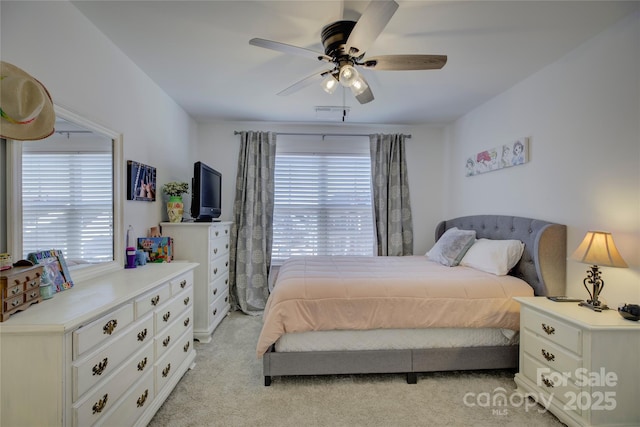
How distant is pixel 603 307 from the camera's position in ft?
6.05

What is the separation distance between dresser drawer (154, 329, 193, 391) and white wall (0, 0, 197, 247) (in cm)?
104

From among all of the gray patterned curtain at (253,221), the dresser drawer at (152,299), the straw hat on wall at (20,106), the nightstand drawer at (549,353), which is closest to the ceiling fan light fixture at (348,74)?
the straw hat on wall at (20,106)

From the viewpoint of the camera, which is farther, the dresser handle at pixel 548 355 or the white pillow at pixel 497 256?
the white pillow at pixel 497 256

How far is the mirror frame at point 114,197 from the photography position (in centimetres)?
140

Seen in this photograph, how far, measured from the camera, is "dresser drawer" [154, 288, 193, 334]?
6.00 feet

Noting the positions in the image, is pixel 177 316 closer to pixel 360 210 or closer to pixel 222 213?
pixel 222 213

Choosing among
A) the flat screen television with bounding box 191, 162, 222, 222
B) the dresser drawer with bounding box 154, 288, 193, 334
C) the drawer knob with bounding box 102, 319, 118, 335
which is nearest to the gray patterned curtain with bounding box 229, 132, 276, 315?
the flat screen television with bounding box 191, 162, 222, 222

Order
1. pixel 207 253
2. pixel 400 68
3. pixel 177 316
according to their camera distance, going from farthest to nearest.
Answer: pixel 207 253 → pixel 177 316 → pixel 400 68

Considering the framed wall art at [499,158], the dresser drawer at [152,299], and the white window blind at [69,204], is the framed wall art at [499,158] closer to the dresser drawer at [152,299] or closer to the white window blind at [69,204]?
the dresser drawer at [152,299]

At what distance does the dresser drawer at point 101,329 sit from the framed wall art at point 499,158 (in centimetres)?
334

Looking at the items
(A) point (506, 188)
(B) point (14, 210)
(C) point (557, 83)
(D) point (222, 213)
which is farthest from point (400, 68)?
(D) point (222, 213)

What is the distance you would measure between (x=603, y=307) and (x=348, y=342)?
1681 millimetres

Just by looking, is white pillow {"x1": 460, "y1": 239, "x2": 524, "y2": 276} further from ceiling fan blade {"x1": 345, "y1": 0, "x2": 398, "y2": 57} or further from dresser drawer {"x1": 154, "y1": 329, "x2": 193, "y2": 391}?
dresser drawer {"x1": 154, "y1": 329, "x2": 193, "y2": 391}

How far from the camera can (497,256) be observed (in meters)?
2.52
